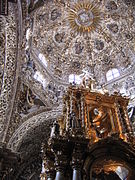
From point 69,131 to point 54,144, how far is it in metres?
0.67

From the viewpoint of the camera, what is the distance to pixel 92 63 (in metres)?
19.2

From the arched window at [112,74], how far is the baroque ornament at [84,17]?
3.80 m

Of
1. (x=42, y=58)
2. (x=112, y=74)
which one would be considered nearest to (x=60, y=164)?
(x=42, y=58)

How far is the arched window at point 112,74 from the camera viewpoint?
58.9 feet

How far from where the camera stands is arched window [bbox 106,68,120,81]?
18.0m

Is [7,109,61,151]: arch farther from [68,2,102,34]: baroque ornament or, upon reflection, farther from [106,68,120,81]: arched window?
[68,2,102,34]: baroque ornament

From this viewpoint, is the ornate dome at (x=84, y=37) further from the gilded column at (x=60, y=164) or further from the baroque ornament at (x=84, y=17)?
the gilded column at (x=60, y=164)

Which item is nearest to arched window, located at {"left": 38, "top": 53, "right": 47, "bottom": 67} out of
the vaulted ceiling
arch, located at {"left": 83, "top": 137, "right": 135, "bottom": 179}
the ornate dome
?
the vaulted ceiling

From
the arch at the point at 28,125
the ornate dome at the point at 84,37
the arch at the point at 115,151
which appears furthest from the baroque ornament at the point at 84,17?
the arch at the point at 115,151

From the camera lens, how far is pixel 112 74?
18266 mm

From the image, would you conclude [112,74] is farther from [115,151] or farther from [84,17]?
[115,151]

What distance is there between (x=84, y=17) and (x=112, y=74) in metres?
5.03

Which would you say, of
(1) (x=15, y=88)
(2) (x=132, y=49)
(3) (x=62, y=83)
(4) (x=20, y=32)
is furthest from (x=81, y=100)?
(2) (x=132, y=49)

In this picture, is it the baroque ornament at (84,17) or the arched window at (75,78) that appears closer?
the arched window at (75,78)
